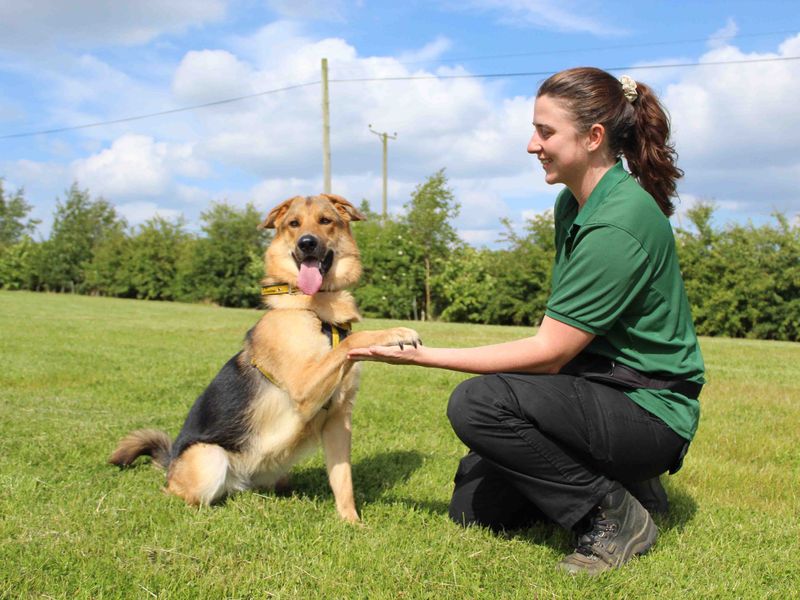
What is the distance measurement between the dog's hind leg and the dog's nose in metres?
1.26

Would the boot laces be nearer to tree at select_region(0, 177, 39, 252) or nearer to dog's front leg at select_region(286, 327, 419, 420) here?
dog's front leg at select_region(286, 327, 419, 420)

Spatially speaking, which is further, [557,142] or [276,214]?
[276,214]

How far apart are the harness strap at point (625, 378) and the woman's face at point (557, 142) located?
2.96ft

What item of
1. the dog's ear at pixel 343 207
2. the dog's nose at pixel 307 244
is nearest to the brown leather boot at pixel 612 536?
the dog's nose at pixel 307 244

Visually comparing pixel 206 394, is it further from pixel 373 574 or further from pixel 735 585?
pixel 735 585

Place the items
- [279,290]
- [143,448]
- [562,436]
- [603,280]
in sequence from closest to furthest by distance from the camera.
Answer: [603,280]
[562,436]
[279,290]
[143,448]

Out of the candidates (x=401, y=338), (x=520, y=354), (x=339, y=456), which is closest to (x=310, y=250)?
(x=401, y=338)

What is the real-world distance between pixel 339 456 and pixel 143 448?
142 centimetres

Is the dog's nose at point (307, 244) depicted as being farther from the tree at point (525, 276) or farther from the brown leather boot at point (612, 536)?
the tree at point (525, 276)

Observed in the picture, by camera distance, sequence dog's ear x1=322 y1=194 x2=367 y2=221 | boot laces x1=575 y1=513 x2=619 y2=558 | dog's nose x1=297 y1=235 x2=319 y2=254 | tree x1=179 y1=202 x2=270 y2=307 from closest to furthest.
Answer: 1. boot laces x1=575 y1=513 x2=619 y2=558
2. dog's nose x1=297 y1=235 x2=319 y2=254
3. dog's ear x1=322 y1=194 x2=367 y2=221
4. tree x1=179 y1=202 x2=270 y2=307

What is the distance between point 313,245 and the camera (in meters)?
3.97

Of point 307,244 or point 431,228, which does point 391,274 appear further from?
point 307,244

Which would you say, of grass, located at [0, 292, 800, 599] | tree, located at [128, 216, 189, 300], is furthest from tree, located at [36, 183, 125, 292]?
grass, located at [0, 292, 800, 599]

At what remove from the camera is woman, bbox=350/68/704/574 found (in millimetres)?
2869
